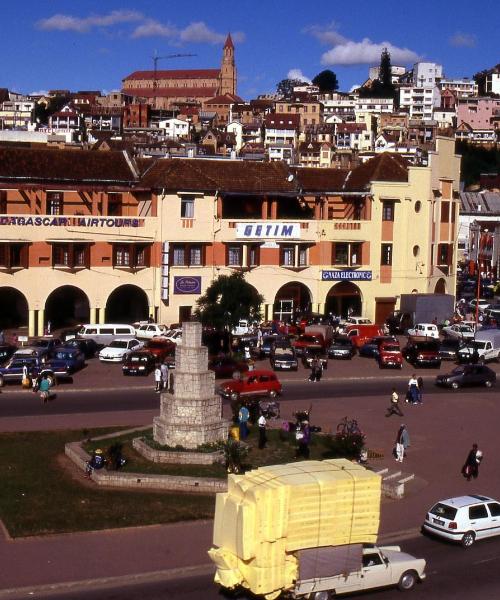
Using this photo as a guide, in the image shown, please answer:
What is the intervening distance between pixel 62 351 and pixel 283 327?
47.3 ft

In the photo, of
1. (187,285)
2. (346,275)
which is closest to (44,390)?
(187,285)

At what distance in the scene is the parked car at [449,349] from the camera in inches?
1941

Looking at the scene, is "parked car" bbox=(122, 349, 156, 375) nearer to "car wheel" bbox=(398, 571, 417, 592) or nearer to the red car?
the red car

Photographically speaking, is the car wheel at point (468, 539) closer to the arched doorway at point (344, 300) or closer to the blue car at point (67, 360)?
the blue car at point (67, 360)

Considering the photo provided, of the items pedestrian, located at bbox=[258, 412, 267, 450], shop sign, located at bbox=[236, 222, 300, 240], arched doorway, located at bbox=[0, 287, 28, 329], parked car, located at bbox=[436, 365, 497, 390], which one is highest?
shop sign, located at bbox=[236, 222, 300, 240]

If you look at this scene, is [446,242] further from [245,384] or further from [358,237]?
[245,384]

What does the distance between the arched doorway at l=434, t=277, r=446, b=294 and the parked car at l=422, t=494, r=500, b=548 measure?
40174mm

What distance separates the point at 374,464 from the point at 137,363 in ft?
Result: 54.3

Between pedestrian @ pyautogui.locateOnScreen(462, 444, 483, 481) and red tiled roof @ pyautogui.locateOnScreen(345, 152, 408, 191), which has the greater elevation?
red tiled roof @ pyautogui.locateOnScreen(345, 152, 408, 191)

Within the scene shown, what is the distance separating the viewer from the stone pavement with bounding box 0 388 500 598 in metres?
20.1

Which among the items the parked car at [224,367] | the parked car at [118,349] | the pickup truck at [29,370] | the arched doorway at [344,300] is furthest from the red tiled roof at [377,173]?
the pickup truck at [29,370]

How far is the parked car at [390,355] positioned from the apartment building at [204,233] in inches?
441

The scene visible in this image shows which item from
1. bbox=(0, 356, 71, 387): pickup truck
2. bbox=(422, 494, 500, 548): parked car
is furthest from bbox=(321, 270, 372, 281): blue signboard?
bbox=(422, 494, 500, 548): parked car

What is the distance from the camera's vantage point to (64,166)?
179ft
